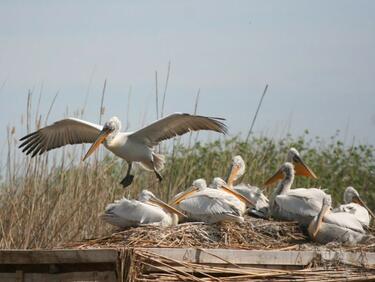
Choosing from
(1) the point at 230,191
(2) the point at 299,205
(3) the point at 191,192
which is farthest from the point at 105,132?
(2) the point at 299,205

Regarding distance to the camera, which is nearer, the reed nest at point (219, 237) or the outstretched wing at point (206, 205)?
the reed nest at point (219, 237)

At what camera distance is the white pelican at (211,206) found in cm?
743

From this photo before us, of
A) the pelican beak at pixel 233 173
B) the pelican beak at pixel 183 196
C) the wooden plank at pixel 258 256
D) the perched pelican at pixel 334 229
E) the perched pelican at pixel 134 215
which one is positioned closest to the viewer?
the wooden plank at pixel 258 256

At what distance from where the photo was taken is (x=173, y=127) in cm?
1024

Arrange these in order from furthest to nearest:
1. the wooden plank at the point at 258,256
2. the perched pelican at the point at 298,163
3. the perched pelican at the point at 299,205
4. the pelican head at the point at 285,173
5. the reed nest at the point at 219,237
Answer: the perched pelican at the point at 298,163 → the pelican head at the point at 285,173 → the perched pelican at the point at 299,205 → the reed nest at the point at 219,237 → the wooden plank at the point at 258,256

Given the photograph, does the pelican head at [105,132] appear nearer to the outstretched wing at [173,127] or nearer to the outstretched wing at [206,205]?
the outstretched wing at [173,127]

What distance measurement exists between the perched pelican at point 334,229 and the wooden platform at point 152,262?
0.60 metres

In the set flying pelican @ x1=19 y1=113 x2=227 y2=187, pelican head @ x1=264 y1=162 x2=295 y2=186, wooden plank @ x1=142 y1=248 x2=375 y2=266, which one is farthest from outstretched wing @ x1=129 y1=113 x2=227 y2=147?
wooden plank @ x1=142 y1=248 x2=375 y2=266

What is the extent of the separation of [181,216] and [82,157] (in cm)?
276

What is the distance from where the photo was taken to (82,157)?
10359mm

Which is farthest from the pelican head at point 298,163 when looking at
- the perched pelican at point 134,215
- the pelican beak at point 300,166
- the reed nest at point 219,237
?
the perched pelican at point 134,215

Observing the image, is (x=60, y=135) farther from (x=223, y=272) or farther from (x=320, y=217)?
(x=223, y=272)

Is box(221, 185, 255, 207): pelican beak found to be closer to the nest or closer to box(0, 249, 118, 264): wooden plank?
the nest

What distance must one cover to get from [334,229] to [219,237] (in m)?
0.88
